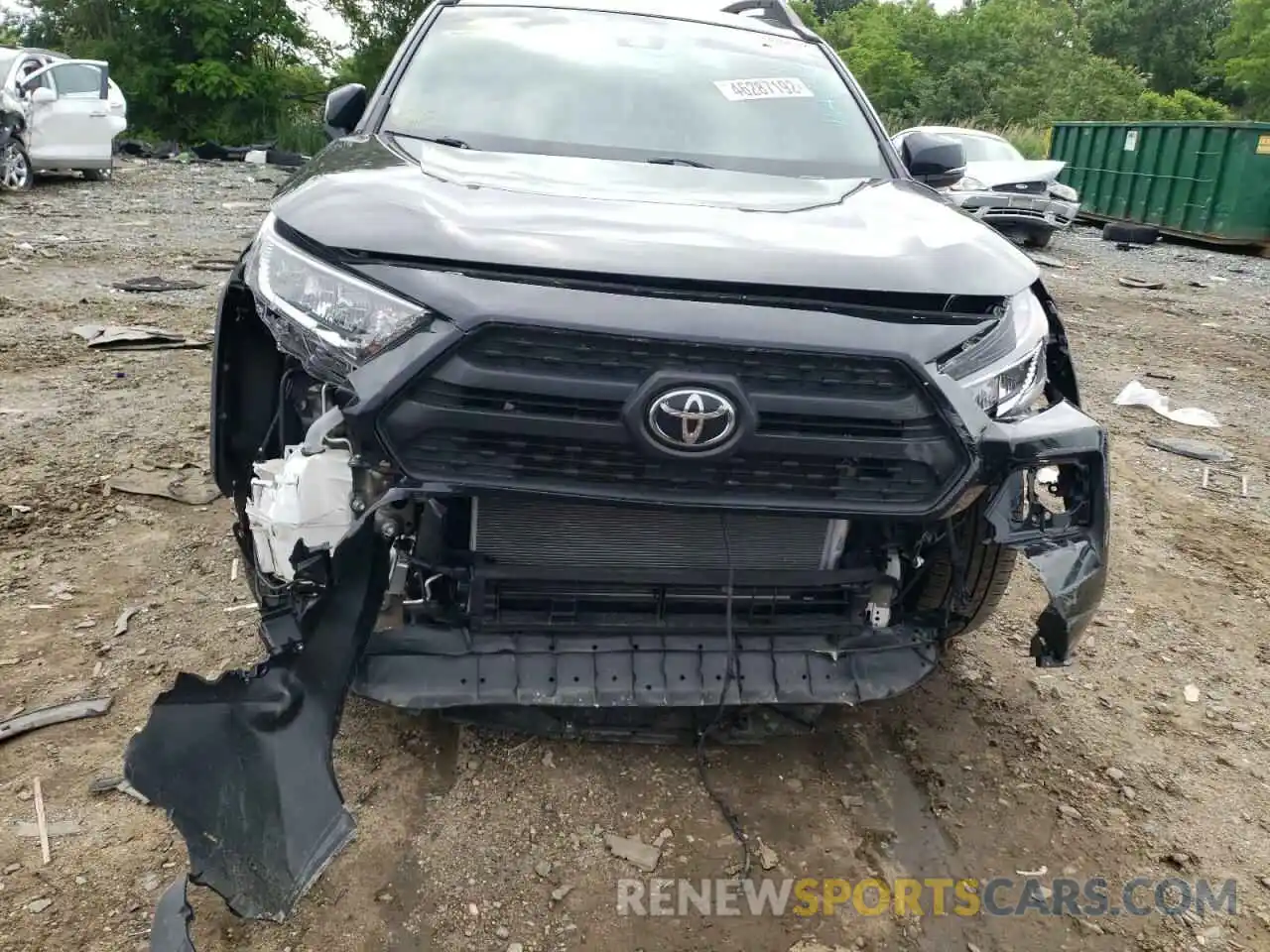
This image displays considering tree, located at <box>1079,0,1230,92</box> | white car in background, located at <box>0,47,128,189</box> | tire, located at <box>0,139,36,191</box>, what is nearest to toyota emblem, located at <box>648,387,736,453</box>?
white car in background, located at <box>0,47,128,189</box>

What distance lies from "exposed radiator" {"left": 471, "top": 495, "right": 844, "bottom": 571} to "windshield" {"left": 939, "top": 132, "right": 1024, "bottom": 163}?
12.4m

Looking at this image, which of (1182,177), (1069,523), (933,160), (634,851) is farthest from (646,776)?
(1182,177)

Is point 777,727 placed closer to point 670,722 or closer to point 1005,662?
point 670,722

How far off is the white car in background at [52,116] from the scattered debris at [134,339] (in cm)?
736

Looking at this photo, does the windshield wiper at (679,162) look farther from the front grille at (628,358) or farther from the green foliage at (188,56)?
the green foliage at (188,56)

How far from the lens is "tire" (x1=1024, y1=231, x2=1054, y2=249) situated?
43.1 ft

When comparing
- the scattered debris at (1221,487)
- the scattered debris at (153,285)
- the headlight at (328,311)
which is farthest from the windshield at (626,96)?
the scattered debris at (153,285)

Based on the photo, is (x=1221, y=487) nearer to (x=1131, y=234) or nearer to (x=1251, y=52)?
(x=1131, y=234)

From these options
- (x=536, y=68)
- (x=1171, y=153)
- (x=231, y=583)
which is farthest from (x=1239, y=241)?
(x=231, y=583)

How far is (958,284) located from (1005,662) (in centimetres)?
150

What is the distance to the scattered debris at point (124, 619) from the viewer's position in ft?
9.62

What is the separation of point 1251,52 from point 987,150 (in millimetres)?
32346

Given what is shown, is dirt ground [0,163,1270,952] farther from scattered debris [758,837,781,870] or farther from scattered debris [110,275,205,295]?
scattered debris [110,275,205,295]

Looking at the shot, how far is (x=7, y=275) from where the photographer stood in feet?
24.3
